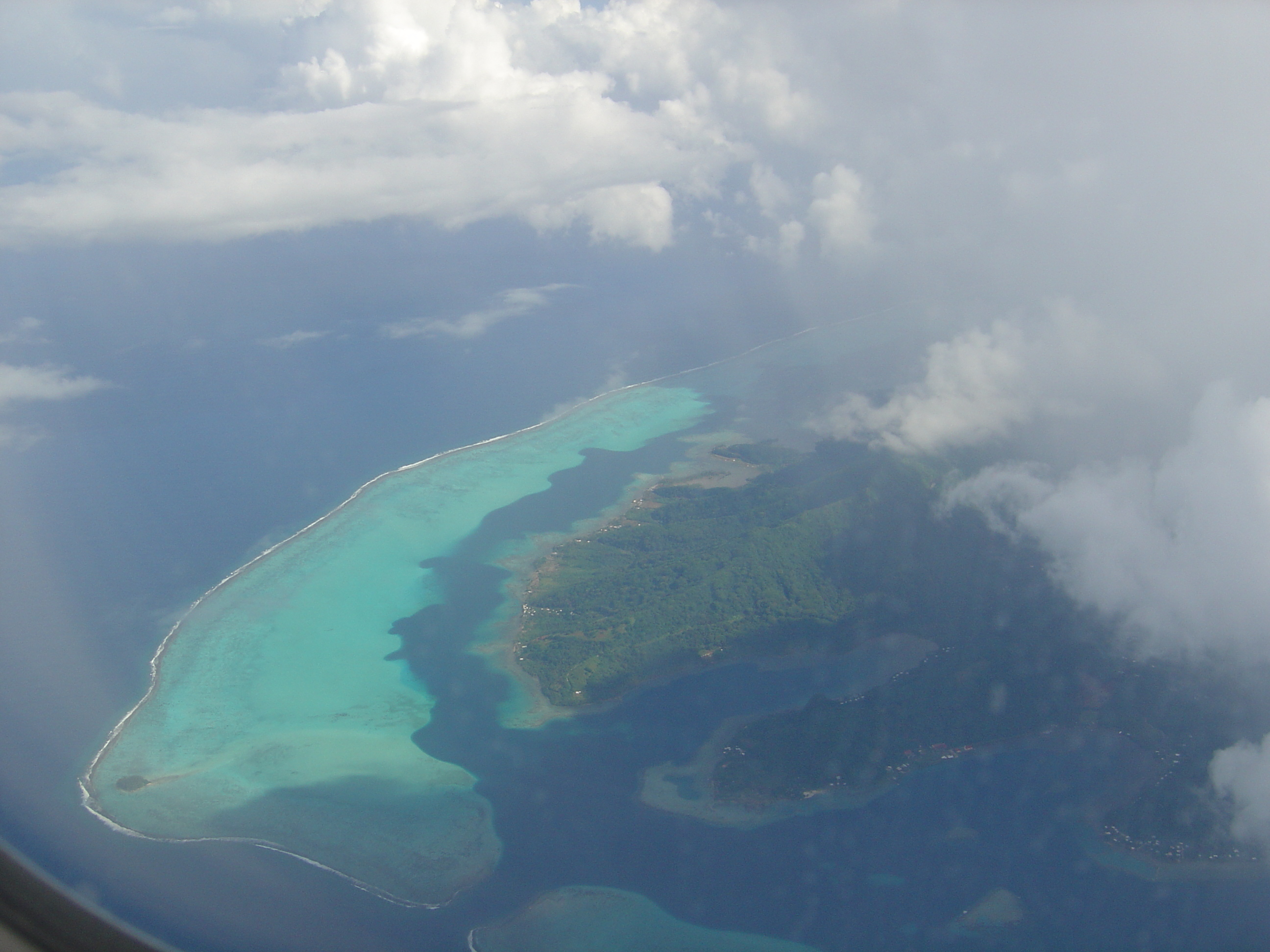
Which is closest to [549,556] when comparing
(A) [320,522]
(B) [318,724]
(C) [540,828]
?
(A) [320,522]

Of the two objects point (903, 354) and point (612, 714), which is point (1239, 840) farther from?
point (903, 354)

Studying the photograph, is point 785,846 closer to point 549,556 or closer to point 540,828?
point 540,828

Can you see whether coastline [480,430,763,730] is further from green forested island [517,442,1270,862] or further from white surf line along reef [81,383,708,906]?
white surf line along reef [81,383,708,906]

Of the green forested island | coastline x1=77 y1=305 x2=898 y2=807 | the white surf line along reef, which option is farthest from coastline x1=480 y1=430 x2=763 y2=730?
the white surf line along reef

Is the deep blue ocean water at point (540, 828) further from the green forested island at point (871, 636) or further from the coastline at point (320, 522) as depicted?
the green forested island at point (871, 636)

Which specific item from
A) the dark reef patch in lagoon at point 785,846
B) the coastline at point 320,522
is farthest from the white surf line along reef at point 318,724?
the dark reef patch in lagoon at point 785,846
